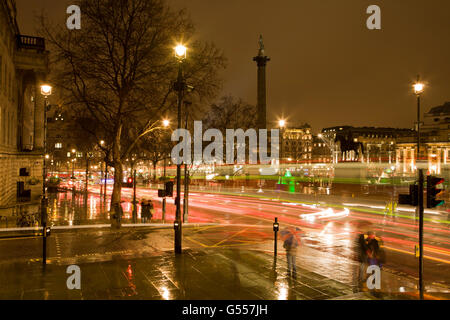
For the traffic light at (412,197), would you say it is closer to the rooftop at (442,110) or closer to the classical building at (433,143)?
the classical building at (433,143)

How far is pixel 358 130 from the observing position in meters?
164

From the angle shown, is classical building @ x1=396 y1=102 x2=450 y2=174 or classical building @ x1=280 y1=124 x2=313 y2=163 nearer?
classical building @ x1=396 y1=102 x2=450 y2=174

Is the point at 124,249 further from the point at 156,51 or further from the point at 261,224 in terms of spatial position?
the point at 156,51

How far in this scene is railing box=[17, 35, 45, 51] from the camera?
1294 inches

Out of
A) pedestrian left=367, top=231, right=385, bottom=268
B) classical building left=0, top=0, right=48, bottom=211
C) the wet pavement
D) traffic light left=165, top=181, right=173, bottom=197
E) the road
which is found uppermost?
classical building left=0, top=0, right=48, bottom=211

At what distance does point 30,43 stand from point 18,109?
21.8 feet

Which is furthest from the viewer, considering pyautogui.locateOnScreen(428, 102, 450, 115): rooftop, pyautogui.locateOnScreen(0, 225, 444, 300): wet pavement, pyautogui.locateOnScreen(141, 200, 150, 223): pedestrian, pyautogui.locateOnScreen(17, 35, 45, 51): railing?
pyautogui.locateOnScreen(428, 102, 450, 115): rooftop

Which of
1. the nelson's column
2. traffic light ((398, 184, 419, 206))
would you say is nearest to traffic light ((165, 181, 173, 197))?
traffic light ((398, 184, 419, 206))

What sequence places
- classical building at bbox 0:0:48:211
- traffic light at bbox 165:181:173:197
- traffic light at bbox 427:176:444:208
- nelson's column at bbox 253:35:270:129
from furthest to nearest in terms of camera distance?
nelson's column at bbox 253:35:270:129, classical building at bbox 0:0:48:211, traffic light at bbox 165:181:173:197, traffic light at bbox 427:176:444:208

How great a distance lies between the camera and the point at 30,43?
34.4 metres

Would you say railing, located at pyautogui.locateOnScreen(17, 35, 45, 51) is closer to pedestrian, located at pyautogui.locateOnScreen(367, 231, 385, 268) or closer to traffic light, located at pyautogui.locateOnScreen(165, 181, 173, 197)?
traffic light, located at pyautogui.locateOnScreen(165, 181, 173, 197)

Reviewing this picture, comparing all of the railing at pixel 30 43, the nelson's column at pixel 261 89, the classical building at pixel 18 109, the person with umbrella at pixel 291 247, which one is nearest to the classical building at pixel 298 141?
the nelson's column at pixel 261 89
